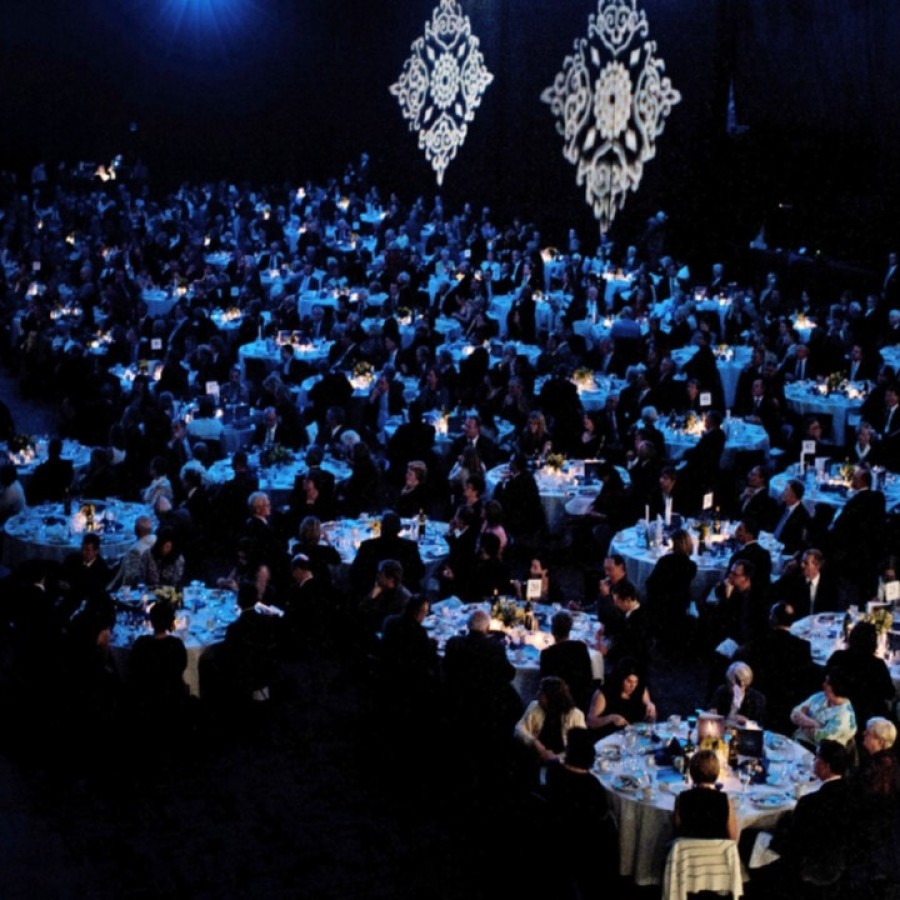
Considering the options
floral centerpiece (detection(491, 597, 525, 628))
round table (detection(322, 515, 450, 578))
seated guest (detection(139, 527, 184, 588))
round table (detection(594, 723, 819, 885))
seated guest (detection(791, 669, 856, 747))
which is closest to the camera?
round table (detection(594, 723, 819, 885))

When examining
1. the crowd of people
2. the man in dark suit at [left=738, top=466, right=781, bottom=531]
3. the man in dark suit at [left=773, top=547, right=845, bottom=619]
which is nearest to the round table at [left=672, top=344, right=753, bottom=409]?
the crowd of people

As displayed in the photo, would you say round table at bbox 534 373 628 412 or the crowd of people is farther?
round table at bbox 534 373 628 412

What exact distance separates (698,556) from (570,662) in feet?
7.95

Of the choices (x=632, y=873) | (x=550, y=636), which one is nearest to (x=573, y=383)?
(x=550, y=636)

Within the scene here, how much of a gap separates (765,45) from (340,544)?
11252mm

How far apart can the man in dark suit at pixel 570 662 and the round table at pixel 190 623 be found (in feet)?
6.59

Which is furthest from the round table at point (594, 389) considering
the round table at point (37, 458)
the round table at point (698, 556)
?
the round table at point (37, 458)

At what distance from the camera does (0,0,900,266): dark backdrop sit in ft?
60.7

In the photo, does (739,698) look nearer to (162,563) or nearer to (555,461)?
(162,563)

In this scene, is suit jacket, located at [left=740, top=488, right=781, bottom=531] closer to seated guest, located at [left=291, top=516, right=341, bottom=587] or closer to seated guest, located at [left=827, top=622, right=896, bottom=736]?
seated guest, located at [left=827, top=622, right=896, bottom=736]

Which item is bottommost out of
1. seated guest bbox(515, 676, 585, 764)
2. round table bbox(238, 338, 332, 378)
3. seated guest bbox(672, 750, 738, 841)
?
seated guest bbox(672, 750, 738, 841)

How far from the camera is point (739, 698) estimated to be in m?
7.89

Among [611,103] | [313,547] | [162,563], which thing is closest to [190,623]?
[162,563]

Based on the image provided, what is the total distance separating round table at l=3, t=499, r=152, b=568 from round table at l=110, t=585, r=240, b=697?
50.5 inches
